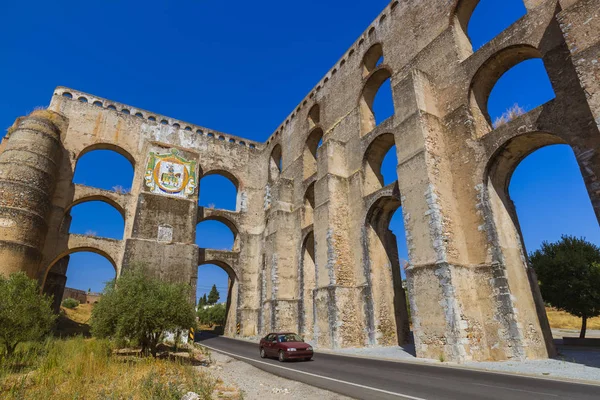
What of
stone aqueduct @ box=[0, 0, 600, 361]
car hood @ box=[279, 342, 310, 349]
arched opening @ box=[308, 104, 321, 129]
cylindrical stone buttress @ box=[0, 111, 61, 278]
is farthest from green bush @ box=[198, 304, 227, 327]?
car hood @ box=[279, 342, 310, 349]

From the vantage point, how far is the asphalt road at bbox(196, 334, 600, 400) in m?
5.80

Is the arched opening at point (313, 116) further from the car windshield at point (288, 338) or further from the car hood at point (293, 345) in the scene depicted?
the car hood at point (293, 345)

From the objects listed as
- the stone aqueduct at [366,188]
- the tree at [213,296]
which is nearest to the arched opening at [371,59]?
the stone aqueduct at [366,188]

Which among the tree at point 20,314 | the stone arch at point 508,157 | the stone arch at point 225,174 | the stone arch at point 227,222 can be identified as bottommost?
the tree at point 20,314

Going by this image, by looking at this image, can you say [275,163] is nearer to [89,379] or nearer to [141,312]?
[141,312]

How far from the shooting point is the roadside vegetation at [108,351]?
612cm

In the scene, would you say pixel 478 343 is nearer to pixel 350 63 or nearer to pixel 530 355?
pixel 530 355

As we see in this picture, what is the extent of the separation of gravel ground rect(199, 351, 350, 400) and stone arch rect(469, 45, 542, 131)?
460 inches

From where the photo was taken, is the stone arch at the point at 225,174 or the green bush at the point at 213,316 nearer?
the stone arch at the point at 225,174

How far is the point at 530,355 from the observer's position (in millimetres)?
9922

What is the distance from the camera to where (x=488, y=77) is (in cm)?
1323

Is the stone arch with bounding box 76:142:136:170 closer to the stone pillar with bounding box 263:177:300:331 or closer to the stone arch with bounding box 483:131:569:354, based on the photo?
the stone pillar with bounding box 263:177:300:331

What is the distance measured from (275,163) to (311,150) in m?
5.68

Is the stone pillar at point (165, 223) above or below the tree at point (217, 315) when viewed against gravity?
above
